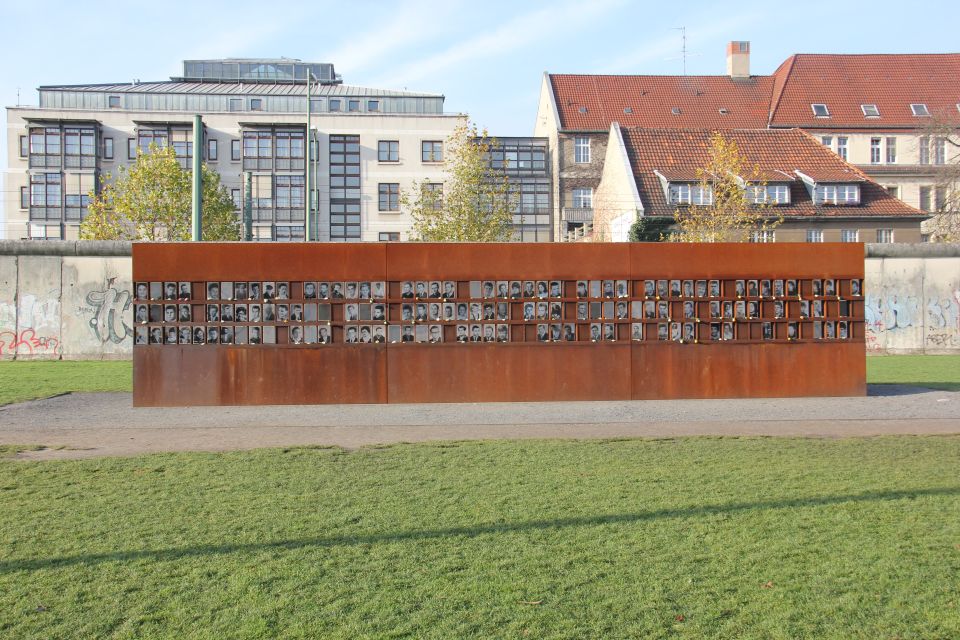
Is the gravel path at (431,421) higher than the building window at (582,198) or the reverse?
the reverse

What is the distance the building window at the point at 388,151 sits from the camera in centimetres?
6406

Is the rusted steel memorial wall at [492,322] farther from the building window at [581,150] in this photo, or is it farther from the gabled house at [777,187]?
the building window at [581,150]

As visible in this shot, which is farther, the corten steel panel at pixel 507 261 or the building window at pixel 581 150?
the building window at pixel 581 150

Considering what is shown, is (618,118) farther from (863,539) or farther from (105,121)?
→ (863,539)

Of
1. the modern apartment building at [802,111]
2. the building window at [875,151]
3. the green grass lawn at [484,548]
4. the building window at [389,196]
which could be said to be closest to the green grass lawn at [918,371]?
the green grass lawn at [484,548]

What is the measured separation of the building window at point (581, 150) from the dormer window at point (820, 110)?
15292 millimetres

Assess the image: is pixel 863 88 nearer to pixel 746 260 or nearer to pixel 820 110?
pixel 820 110

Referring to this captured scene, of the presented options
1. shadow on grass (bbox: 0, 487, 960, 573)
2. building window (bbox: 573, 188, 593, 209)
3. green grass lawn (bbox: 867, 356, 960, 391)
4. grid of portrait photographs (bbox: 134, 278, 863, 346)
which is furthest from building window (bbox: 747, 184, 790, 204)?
shadow on grass (bbox: 0, 487, 960, 573)

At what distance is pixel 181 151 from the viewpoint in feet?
205

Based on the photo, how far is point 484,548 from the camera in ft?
21.5

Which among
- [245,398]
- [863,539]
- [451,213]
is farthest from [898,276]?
[863,539]

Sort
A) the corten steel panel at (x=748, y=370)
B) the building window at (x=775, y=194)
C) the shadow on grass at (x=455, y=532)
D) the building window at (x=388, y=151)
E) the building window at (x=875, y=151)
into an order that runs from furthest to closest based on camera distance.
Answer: the building window at (x=388, y=151)
the building window at (x=875, y=151)
the building window at (x=775, y=194)
the corten steel panel at (x=748, y=370)
the shadow on grass at (x=455, y=532)

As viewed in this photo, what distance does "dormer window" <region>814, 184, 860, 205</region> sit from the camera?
46.5 m

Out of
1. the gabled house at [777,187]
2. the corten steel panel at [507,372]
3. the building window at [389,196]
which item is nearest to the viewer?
the corten steel panel at [507,372]
